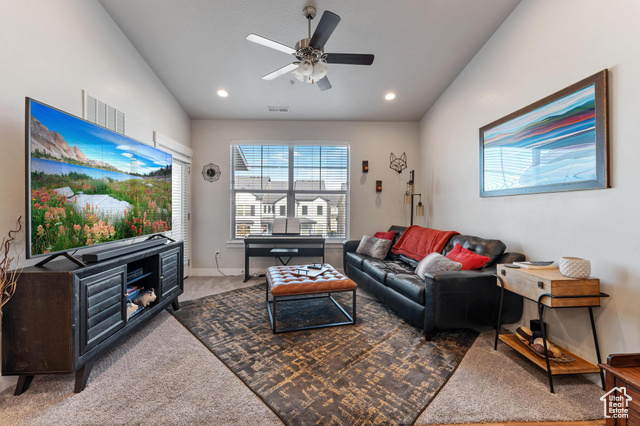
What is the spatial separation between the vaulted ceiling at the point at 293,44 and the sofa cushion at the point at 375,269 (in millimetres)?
2369

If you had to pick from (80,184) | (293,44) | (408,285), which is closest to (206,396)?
(80,184)

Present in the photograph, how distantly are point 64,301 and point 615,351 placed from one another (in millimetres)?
3324

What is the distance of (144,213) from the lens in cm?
252

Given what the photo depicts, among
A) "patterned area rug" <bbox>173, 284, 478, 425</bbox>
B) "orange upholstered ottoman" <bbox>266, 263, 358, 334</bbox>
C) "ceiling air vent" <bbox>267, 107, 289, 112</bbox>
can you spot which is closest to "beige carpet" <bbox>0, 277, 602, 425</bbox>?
"patterned area rug" <bbox>173, 284, 478, 425</bbox>

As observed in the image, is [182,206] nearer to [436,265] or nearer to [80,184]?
[80,184]

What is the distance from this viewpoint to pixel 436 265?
2.43 m

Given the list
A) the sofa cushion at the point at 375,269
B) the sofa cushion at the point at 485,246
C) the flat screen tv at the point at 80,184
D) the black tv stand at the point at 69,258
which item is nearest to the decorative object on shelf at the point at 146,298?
the flat screen tv at the point at 80,184

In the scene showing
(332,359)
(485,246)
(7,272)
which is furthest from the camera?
(485,246)

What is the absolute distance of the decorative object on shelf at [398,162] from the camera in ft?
14.8

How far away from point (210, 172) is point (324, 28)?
321 cm

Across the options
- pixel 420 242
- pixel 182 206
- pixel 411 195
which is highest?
pixel 411 195

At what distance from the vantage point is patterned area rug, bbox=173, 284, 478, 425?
1472mm

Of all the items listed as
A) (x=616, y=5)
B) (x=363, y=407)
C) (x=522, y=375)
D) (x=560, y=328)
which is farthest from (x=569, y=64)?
(x=363, y=407)

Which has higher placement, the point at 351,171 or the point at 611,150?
the point at 351,171
